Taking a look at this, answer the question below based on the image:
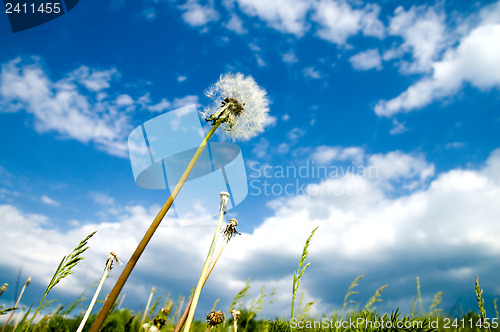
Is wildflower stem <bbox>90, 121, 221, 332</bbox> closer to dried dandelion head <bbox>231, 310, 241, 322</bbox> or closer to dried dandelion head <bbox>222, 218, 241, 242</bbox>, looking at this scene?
dried dandelion head <bbox>222, 218, 241, 242</bbox>

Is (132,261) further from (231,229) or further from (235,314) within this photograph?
(235,314)

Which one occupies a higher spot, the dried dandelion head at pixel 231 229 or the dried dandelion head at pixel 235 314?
the dried dandelion head at pixel 231 229

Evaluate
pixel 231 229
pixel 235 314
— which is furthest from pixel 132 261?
pixel 235 314

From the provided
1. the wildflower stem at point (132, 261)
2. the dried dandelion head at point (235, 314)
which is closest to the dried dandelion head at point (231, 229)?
the wildflower stem at point (132, 261)

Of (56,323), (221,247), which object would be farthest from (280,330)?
(56,323)

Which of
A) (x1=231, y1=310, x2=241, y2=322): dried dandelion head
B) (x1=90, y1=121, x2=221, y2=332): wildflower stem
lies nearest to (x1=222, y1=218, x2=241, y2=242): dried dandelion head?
(x1=90, y1=121, x2=221, y2=332): wildflower stem

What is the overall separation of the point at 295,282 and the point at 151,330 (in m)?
1.78

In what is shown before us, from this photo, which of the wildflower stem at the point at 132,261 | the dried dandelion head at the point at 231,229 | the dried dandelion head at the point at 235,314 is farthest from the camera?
the dried dandelion head at the point at 235,314

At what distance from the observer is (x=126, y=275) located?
1.70 m

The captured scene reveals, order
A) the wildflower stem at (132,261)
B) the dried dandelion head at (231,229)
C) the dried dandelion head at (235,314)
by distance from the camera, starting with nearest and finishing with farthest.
Result: the wildflower stem at (132,261) < the dried dandelion head at (231,229) < the dried dandelion head at (235,314)

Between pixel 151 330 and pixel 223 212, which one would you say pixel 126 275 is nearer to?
pixel 223 212

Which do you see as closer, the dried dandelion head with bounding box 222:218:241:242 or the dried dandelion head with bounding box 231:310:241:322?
the dried dandelion head with bounding box 222:218:241:242

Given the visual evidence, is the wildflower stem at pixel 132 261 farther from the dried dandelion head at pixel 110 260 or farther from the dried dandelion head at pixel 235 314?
the dried dandelion head at pixel 235 314

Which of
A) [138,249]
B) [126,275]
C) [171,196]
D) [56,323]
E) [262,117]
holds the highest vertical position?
[262,117]
